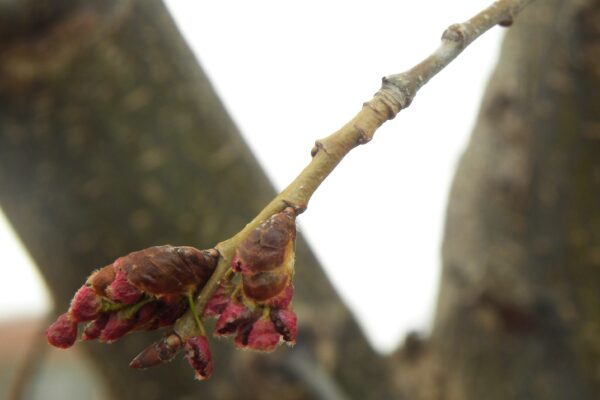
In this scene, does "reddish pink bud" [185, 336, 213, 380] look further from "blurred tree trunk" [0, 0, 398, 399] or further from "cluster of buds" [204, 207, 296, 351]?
"blurred tree trunk" [0, 0, 398, 399]

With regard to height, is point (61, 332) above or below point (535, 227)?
above

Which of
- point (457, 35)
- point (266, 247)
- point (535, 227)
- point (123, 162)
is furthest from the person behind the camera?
point (535, 227)

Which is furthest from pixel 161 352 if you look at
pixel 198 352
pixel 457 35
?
pixel 457 35

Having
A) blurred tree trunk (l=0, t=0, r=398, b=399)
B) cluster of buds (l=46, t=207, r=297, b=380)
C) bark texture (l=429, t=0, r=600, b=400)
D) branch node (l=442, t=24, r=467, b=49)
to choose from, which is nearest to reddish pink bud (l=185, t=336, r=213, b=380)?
cluster of buds (l=46, t=207, r=297, b=380)

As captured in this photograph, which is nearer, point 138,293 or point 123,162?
point 138,293

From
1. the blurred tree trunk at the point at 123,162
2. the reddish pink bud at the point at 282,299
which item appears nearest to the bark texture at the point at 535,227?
the blurred tree trunk at the point at 123,162

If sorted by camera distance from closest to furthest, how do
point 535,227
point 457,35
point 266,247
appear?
point 266,247 < point 457,35 < point 535,227

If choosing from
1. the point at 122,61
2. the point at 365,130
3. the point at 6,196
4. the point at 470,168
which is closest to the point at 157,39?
the point at 122,61

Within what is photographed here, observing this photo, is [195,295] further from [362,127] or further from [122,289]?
[362,127]
